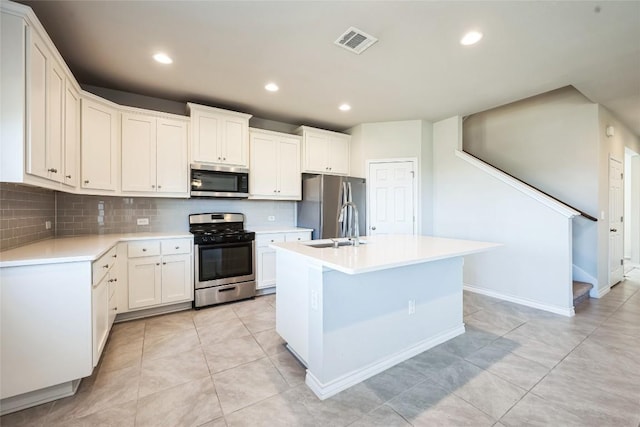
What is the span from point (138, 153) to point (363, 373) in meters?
3.42

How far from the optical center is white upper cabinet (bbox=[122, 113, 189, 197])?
10.5 ft

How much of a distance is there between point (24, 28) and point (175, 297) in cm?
267

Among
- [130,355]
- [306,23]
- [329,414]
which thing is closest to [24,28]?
[306,23]

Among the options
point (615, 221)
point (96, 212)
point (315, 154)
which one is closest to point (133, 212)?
point (96, 212)

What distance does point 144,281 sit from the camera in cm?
304

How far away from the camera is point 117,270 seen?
2816 millimetres

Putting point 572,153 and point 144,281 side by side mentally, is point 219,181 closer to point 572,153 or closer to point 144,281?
point 144,281

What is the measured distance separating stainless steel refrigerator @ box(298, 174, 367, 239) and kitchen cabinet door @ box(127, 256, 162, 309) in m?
2.15

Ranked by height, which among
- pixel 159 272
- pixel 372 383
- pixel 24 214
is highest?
pixel 24 214

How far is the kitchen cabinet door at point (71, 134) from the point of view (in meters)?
2.36

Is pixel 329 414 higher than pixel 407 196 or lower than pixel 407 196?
lower

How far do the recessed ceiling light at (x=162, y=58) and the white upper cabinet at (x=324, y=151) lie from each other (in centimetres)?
215

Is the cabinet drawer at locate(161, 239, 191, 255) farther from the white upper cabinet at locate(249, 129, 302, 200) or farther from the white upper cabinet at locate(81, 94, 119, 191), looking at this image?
the white upper cabinet at locate(249, 129, 302, 200)

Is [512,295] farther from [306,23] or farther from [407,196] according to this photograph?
[306,23]
